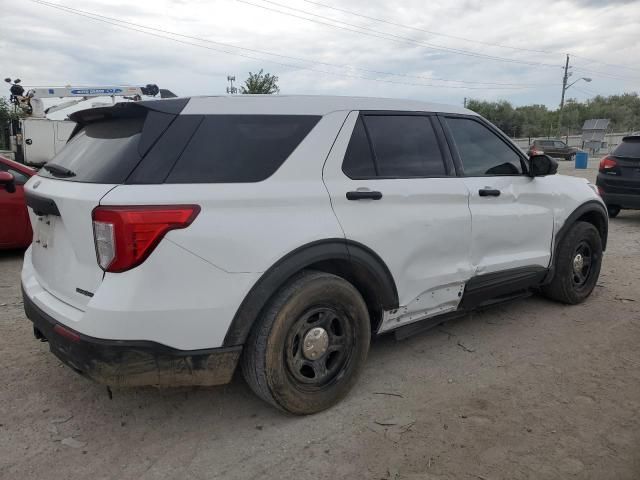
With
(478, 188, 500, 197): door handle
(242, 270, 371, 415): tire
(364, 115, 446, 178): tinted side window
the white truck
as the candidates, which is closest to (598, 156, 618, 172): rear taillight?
(478, 188, 500, 197): door handle

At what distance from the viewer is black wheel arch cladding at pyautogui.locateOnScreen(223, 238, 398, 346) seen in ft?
8.21

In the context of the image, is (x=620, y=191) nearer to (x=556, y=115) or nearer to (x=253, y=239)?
(x=253, y=239)

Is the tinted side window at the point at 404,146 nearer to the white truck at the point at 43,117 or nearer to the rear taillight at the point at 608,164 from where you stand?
the rear taillight at the point at 608,164

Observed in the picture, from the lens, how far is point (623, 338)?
4.10m

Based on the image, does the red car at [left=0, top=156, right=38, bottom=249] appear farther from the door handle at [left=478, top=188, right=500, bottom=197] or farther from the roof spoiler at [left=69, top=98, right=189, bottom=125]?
the door handle at [left=478, top=188, right=500, bottom=197]

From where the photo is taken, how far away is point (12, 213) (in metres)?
6.02

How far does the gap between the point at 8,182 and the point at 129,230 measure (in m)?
4.60

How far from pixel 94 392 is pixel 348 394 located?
1.55 meters

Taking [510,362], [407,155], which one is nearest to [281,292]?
[407,155]

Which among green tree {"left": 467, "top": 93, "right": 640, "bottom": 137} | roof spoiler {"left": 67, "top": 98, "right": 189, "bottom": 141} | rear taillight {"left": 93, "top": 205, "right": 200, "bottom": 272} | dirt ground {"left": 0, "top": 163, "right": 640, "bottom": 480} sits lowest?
dirt ground {"left": 0, "top": 163, "right": 640, "bottom": 480}

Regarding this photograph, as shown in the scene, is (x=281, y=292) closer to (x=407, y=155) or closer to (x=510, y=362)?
(x=407, y=155)

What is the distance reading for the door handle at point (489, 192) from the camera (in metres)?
3.67

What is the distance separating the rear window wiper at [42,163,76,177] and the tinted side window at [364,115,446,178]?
1709mm

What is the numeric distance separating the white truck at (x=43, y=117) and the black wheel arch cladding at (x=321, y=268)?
17.4 m
